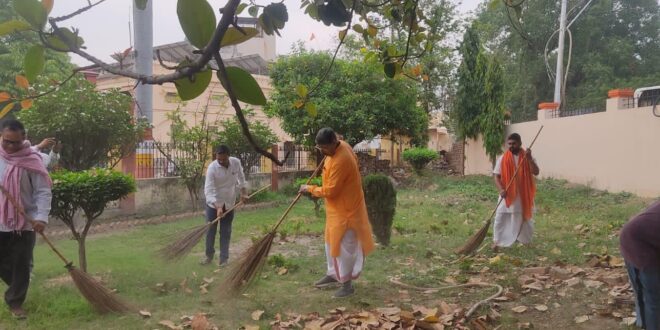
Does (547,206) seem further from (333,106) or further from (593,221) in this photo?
(333,106)

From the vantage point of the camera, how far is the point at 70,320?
14.0ft

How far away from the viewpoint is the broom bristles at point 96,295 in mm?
4281

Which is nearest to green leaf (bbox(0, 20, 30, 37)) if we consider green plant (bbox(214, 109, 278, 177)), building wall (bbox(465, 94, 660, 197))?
green plant (bbox(214, 109, 278, 177))

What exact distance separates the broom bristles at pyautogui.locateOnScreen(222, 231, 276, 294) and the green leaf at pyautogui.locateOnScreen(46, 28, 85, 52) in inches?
135

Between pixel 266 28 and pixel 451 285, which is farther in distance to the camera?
pixel 451 285

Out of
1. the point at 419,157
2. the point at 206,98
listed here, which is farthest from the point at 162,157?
the point at 419,157

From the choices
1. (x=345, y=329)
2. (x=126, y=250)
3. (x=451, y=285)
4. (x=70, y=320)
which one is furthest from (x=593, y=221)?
(x=70, y=320)

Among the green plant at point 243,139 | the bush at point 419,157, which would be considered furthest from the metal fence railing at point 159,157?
the bush at point 419,157

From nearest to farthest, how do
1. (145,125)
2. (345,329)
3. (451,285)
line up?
(345,329)
(451,285)
(145,125)

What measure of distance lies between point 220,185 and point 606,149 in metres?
9.69

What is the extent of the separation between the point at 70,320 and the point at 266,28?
3736 mm

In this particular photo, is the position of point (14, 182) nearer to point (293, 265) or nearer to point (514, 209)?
point (293, 265)

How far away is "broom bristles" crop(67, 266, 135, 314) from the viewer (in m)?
4.28

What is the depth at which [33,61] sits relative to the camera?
1.16 m
